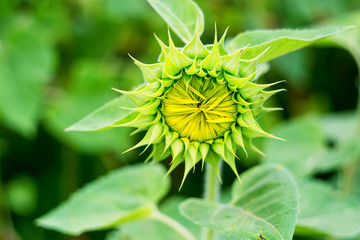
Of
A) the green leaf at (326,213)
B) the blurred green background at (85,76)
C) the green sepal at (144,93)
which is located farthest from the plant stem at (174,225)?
the blurred green background at (85,76)

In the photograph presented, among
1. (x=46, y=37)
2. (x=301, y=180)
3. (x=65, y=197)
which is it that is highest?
(x=46, y=37)

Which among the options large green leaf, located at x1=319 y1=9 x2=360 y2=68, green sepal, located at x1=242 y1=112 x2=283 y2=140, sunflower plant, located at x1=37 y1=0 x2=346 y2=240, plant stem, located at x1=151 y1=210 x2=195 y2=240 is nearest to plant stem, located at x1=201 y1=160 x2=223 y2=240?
sunflower plant, located at x1=37 y1=0 x2=346 y2=240

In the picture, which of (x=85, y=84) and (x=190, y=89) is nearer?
(x=190, y=89)

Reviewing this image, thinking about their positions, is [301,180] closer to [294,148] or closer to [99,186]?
[294,148]

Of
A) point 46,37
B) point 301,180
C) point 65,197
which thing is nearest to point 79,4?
point 46,37

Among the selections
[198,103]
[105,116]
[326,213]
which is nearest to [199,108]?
[198,103]

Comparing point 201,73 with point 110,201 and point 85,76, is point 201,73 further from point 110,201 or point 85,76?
point 85,76

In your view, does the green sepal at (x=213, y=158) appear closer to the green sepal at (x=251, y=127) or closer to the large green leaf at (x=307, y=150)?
the green sepal at (x=251, y=127)
